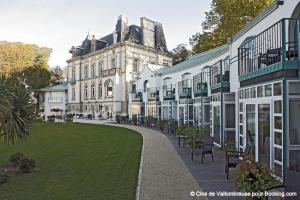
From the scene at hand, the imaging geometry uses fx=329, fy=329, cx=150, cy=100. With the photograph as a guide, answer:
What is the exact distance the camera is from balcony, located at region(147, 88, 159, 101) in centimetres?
3466

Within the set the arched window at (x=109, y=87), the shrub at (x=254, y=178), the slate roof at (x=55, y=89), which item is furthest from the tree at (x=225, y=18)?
the slate roof at (x=55, y=89)

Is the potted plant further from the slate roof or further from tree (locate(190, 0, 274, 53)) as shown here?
the slate roof

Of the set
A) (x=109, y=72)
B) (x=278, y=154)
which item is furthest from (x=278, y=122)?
(x=109, y=72)

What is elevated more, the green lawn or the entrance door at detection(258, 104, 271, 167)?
the entrance door at detection(258, 104, 271, 167)

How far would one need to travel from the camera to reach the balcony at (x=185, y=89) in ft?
80.6

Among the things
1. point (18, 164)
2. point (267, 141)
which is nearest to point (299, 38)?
point (267, 141)

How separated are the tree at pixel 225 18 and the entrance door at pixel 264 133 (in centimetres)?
1722

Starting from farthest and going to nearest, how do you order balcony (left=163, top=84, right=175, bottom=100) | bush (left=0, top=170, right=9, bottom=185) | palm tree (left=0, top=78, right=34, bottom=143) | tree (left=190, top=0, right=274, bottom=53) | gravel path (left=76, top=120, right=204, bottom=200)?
1. balcony (left=163, top=84, right=175, bottom=100)
2. tree (left=190, top=0, right=274, bottom=53)
3. palm tree (left=0, top=78, right=34, bottom=143)
4. bush (left=0, top=170, right=9, bottom=185)
5. gravel path (left=76, top=120, right=204, bottom=200)

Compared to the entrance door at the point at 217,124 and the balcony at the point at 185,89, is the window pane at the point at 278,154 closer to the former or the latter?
the entrance door at the point at 217,124

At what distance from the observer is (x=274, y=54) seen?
8414 millimetres

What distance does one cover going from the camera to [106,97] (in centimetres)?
5169

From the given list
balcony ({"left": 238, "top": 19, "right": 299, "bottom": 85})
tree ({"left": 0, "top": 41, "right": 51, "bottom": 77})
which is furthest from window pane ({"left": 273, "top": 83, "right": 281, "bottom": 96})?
tree ({"left": 0, "top": 41, "right": 51, "bottom": 77})

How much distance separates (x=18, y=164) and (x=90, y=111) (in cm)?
4682

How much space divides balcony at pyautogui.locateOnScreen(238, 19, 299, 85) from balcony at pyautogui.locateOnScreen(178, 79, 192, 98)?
40.2 ft
